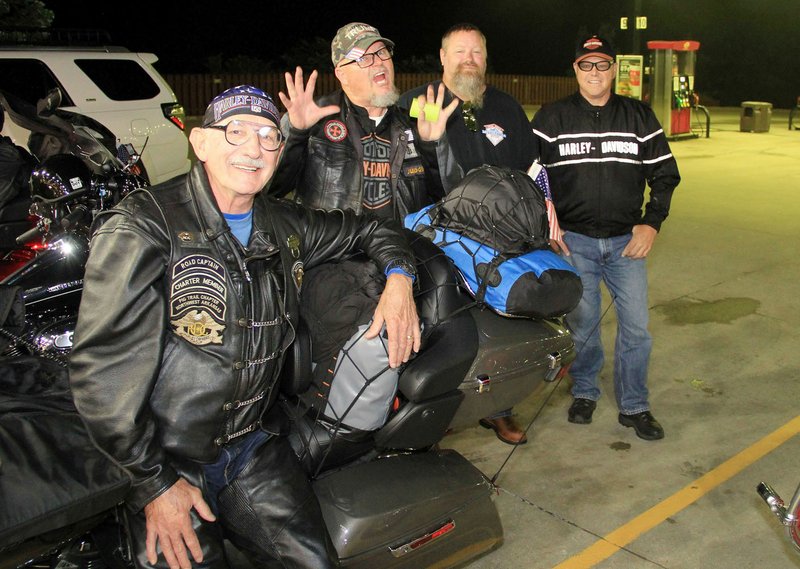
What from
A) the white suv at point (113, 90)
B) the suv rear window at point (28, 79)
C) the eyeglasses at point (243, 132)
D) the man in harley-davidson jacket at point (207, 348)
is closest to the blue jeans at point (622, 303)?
the man in harley-davidson jacket at point (207, 348)

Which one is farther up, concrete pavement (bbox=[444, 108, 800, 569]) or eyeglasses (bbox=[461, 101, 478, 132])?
eyeglasses (bbox=[461, 101, 478, 132])

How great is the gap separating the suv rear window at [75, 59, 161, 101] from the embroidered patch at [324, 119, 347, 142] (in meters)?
6.92

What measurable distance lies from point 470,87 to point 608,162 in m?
0.85

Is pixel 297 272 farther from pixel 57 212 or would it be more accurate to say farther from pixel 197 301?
pixel 57 212

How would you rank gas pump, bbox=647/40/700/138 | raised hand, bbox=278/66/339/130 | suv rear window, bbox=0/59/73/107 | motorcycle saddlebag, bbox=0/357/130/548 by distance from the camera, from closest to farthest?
motorcycle saddlebag, bbox=0/357/130/548 → raised hand, bbox=278/66/339/130 → suv rear window, bbox=0/59/73/107 → gas pump, bbox=647/40/700/138

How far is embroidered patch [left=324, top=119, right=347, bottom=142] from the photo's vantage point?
381cm

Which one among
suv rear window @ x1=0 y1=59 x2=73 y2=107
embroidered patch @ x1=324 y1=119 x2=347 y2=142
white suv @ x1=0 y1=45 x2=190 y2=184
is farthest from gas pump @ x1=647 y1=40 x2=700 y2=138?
embroidered patch @ x1=324 y1=119 x2=347 y2=142

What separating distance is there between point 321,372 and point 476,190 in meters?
0.91

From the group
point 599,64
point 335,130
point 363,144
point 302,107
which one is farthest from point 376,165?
point 599,64

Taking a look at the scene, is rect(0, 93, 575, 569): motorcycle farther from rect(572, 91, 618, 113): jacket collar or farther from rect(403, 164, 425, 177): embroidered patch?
rect(572, 91, 618, 113): jacket collar

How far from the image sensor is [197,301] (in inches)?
88.1

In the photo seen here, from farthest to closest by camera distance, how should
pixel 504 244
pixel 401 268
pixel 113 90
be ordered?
pixel 113 90 → pixel 504 244 → pixel 401 268

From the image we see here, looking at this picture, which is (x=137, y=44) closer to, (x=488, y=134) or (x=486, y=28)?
(x=486, y=28)

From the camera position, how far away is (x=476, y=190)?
3105mm
